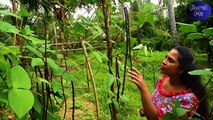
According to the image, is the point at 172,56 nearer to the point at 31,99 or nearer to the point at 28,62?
the point at 28,62

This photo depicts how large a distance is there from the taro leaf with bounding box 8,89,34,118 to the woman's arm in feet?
2.08

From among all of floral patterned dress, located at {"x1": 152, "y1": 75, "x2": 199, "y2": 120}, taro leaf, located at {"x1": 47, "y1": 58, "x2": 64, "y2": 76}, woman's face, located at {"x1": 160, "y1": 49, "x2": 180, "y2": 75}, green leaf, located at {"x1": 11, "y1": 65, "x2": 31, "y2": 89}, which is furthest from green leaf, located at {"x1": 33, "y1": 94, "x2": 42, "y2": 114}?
woman's face, located at {"x1": 160, "y1": 49, "x2": 180, "y2": 75}

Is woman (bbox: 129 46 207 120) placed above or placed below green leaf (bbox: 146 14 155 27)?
below

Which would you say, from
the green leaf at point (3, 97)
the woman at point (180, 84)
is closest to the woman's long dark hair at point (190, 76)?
the woman at point (180, 84)

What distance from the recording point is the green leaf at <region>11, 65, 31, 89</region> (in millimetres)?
471

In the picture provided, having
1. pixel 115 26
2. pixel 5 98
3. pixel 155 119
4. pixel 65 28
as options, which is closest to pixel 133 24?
pixel 115 26

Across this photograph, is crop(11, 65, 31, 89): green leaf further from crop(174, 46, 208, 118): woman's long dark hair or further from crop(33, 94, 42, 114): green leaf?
crop(174, 46, 208, 118): woman's long dark hair

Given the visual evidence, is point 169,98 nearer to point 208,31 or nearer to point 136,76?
point 136,76

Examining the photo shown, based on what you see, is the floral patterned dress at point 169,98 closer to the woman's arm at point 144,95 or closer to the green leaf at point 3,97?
the woman's arm at point 144,95

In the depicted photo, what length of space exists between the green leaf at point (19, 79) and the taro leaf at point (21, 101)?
11 mm

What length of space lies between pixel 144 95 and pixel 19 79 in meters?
0.83

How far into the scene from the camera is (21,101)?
0.45 meters

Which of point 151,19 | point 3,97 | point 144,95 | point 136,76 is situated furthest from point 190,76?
point 3,97

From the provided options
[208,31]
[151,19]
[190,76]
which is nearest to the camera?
[208,31]
